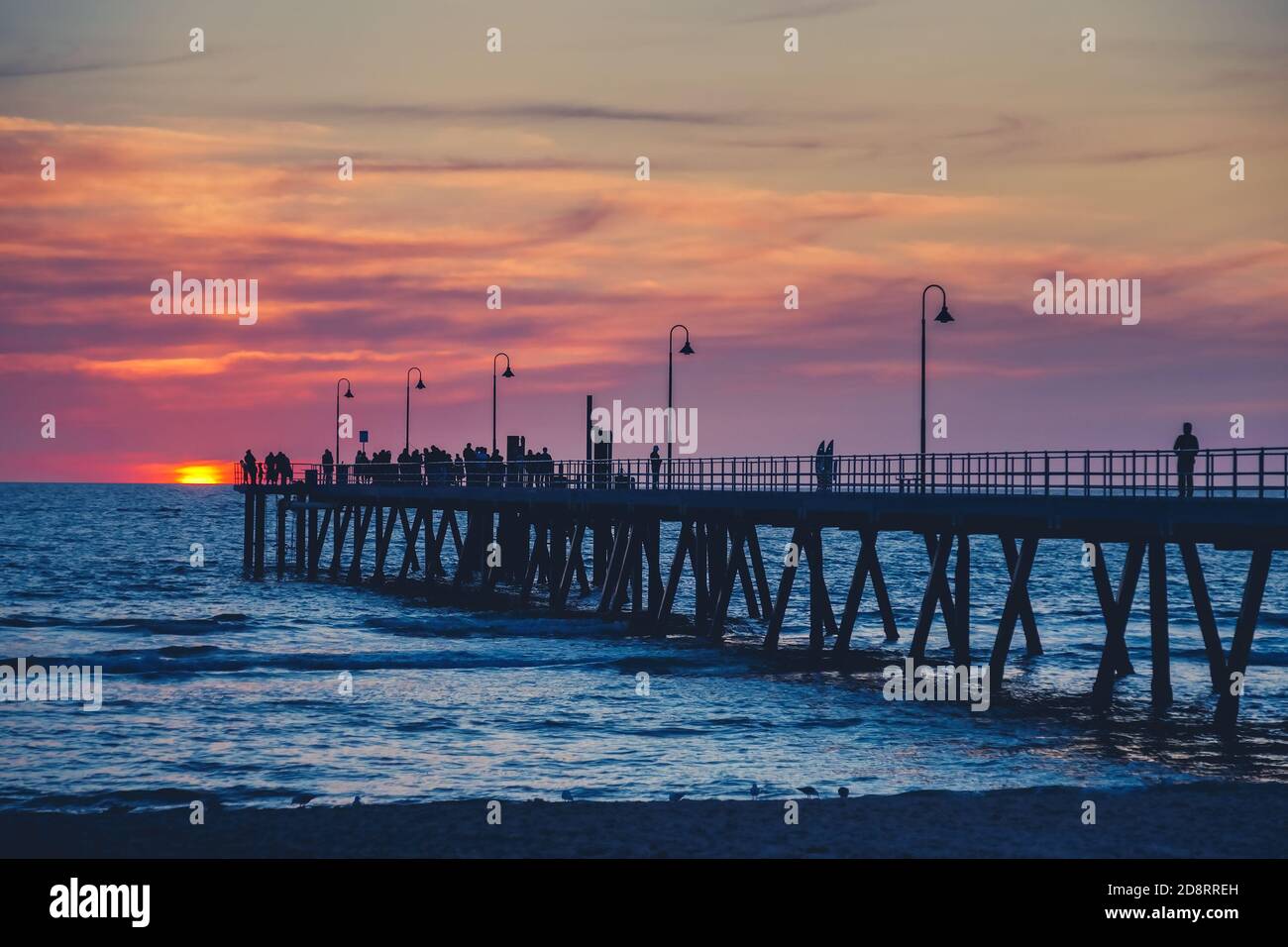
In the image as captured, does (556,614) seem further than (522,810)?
Yes

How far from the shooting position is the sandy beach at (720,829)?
49.3 ft

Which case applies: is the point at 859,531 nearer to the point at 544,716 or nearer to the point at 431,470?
the point at 544,716

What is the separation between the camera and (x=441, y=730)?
24188mm

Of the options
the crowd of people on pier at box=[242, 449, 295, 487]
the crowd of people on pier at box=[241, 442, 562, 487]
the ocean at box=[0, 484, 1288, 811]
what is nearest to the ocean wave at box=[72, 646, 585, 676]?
the ocean at box=[0, 484, 1288, 811]

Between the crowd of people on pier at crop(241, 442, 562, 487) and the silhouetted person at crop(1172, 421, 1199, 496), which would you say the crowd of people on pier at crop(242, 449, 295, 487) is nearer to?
the crowd of people on pier at crop(241, 442, 562, 487)

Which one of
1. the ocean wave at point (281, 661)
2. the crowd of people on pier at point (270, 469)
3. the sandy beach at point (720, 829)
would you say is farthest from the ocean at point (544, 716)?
the crowd of people on pier at point (270, 469)

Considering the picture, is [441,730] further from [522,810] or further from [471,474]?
[471,474]

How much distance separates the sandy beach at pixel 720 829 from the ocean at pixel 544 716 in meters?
1.20

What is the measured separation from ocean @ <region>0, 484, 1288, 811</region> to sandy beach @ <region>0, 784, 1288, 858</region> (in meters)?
1.20

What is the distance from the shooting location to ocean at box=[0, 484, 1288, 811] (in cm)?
1944

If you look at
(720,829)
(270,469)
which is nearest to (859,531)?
(720,829)

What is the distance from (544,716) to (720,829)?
32.6 feet
